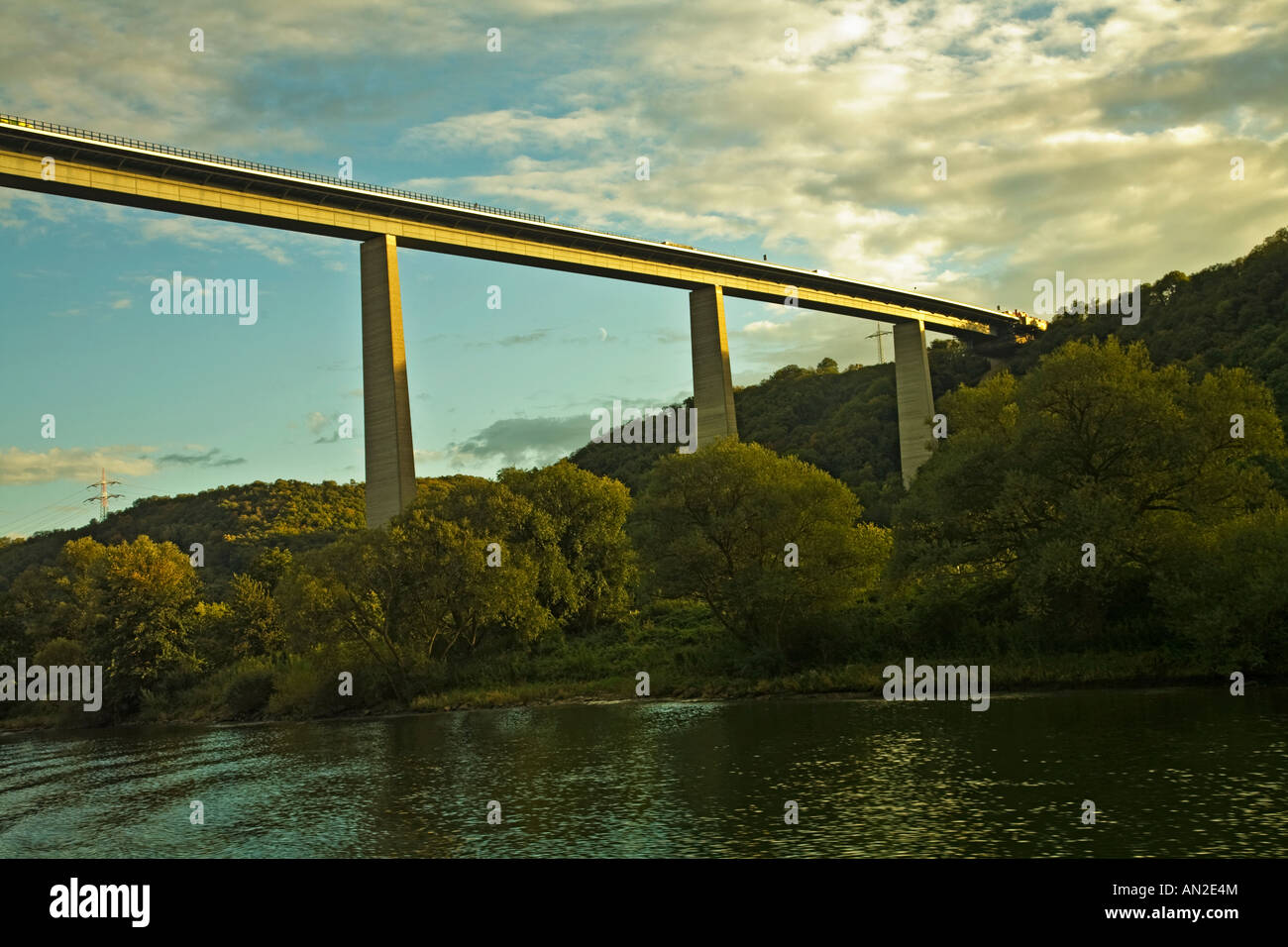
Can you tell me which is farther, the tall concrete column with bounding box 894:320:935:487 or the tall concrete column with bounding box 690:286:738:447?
the tall concrete column with bounding box 894:320:935:487

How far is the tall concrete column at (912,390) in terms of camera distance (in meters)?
88.6

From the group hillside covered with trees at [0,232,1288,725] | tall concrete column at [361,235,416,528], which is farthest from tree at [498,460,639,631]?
tall concrete column at [361,235,416,528]

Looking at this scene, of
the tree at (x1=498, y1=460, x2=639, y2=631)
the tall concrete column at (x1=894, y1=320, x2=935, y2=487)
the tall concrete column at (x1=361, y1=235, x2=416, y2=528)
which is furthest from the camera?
the tall concrete column at (x1=894, y1=320, x2=935, y2=487)

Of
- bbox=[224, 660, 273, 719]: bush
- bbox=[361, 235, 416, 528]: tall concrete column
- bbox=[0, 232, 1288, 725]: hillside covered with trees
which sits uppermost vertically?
bbox=[361, 235, 416, 528]: tall concrete column

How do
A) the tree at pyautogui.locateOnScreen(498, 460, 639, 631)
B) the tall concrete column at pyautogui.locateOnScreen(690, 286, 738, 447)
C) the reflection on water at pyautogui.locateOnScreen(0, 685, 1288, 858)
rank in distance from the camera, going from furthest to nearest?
the tall concrete column at pyautogui.locateOnScreen(690, 286, 738, 447) → the tree at pyautogui.locateOnScreen(498, 460, 639, 631) → the reflection on water at pyautogui.locateOnScreen(0, 685, 1288, 858)

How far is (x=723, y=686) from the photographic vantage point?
44281 millimetres

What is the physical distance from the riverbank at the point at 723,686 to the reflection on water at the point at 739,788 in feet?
5.68

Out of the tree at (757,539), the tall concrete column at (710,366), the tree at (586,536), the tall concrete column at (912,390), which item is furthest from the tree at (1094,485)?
the tall concrete column at (912,390)

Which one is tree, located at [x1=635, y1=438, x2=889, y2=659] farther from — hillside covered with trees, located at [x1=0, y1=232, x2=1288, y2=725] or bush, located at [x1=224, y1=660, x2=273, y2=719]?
bush, located at [x1=224, y1=660, x2=273, y2=719]

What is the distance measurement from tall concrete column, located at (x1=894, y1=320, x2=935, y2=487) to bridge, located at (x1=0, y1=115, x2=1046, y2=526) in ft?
7.48

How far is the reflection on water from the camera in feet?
62.1

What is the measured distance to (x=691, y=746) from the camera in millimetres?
30922

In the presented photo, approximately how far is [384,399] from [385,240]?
9.24m

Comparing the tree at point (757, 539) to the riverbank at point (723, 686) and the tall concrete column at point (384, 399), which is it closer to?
the riverbank at point (723, 686)
